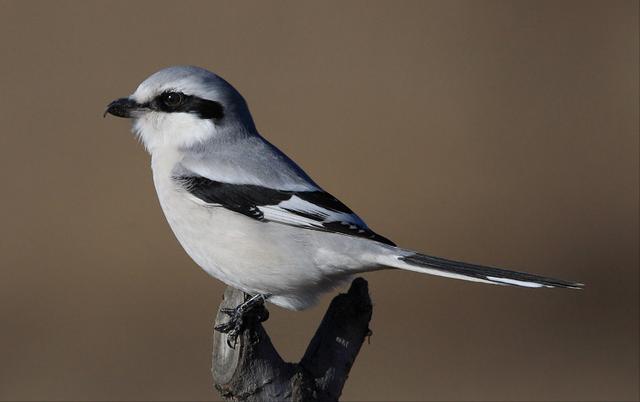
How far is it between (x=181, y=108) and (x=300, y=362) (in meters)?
1.13

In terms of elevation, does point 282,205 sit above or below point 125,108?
below

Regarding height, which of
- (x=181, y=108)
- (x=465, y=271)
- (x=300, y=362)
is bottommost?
(x=300, y=362)

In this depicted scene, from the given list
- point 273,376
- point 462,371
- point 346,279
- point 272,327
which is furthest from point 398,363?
point 273,376

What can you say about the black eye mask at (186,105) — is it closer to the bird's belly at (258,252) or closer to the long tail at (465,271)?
the bird's belly at (258,252)

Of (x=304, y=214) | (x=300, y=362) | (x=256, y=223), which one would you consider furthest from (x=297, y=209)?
(x=300, y=362)

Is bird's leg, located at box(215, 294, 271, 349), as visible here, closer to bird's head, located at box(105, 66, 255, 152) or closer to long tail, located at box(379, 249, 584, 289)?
long tail, located at box(379, 249, 584, 289)

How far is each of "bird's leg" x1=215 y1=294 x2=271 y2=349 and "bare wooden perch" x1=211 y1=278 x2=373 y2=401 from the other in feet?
0.06

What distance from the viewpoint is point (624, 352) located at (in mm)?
7020

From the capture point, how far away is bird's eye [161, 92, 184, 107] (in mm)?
3910

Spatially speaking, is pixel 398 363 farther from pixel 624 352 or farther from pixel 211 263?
pixel 211 263

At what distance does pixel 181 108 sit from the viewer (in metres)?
3.92

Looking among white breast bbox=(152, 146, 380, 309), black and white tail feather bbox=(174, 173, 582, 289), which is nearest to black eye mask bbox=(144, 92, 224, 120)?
black and white tail feather bbox=(174, 173, 582, 289)

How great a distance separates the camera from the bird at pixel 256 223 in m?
3.53

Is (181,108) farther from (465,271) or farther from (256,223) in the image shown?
(465,271)
